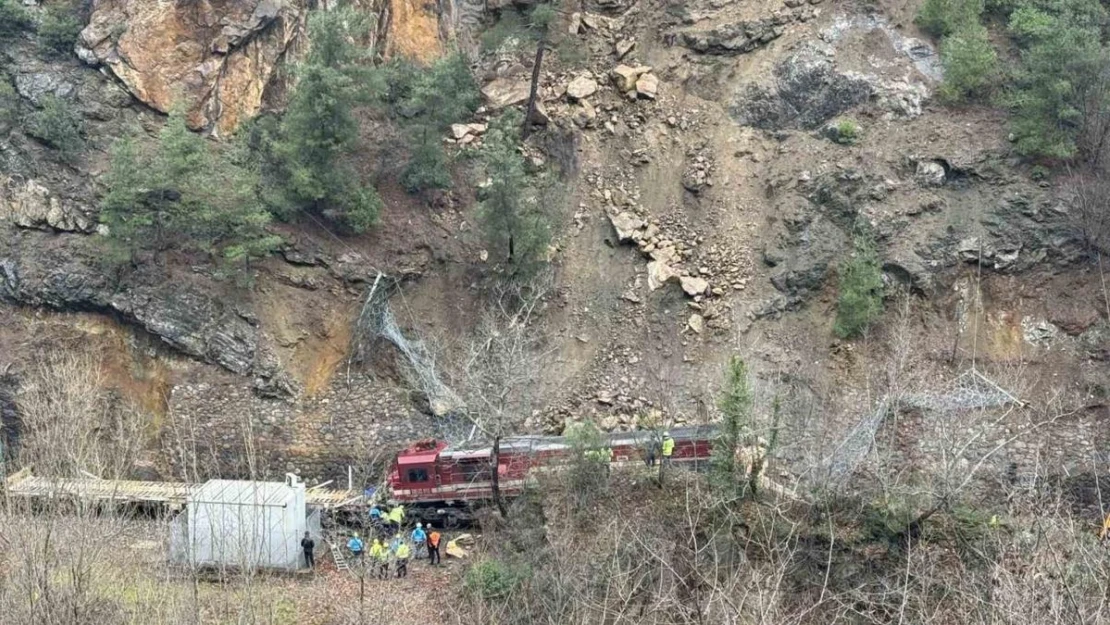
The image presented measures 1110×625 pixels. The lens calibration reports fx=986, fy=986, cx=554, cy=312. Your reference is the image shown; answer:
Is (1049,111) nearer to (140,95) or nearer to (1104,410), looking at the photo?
(1104,410)

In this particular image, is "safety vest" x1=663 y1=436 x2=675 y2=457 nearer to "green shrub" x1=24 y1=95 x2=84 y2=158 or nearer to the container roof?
the container roof

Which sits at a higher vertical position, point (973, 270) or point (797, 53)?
point (797, 53)

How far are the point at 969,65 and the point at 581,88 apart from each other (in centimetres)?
1048

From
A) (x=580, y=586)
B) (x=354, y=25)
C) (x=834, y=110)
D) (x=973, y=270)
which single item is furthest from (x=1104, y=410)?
(x=354, y=25)

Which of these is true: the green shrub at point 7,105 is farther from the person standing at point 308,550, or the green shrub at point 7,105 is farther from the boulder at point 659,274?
the boulder at point 659,274

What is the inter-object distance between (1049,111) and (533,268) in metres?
13.5

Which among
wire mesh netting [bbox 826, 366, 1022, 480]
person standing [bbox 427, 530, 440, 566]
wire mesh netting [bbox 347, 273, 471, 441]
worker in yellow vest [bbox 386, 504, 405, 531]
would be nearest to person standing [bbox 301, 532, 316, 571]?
worker in yellow vest [bbox 386, 504, 405, 531]

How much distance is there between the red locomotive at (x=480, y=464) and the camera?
65.3 ft

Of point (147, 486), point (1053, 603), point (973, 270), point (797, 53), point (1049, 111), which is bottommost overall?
point (147, 486)

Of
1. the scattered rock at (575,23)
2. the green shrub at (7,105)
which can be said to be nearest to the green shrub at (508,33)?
A: the scattered rock at (575,23)

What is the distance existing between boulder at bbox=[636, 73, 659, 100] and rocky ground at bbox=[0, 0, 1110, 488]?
215mm

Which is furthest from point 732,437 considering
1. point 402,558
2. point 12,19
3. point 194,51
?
point 12,19

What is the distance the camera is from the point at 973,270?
80.0 feet

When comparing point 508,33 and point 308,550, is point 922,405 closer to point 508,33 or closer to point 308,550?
point 308,550
